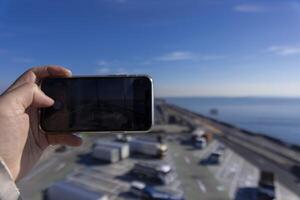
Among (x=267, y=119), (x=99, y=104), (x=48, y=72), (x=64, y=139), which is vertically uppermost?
(x=48, y=72)

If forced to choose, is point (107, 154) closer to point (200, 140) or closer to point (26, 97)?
point (200, 140)

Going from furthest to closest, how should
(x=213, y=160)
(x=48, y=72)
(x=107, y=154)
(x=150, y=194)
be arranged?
(x=213, y=160)
(x=107, y=154)
(x=150, y=194)
(x=48, y=72)

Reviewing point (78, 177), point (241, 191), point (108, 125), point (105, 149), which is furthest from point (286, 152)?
point (108, 125)

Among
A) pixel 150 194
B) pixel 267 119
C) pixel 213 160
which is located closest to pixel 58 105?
pixel 150 194

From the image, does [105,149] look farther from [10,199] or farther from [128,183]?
[10,199]

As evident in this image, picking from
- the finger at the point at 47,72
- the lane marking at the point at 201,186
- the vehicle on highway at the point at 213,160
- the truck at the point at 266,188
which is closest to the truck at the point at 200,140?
the vehicle on highway at the point at 213,160

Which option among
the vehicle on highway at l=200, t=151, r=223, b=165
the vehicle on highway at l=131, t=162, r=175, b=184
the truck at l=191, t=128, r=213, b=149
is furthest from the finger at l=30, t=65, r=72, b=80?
the truck at l=191, t=128, r=213, b=149
